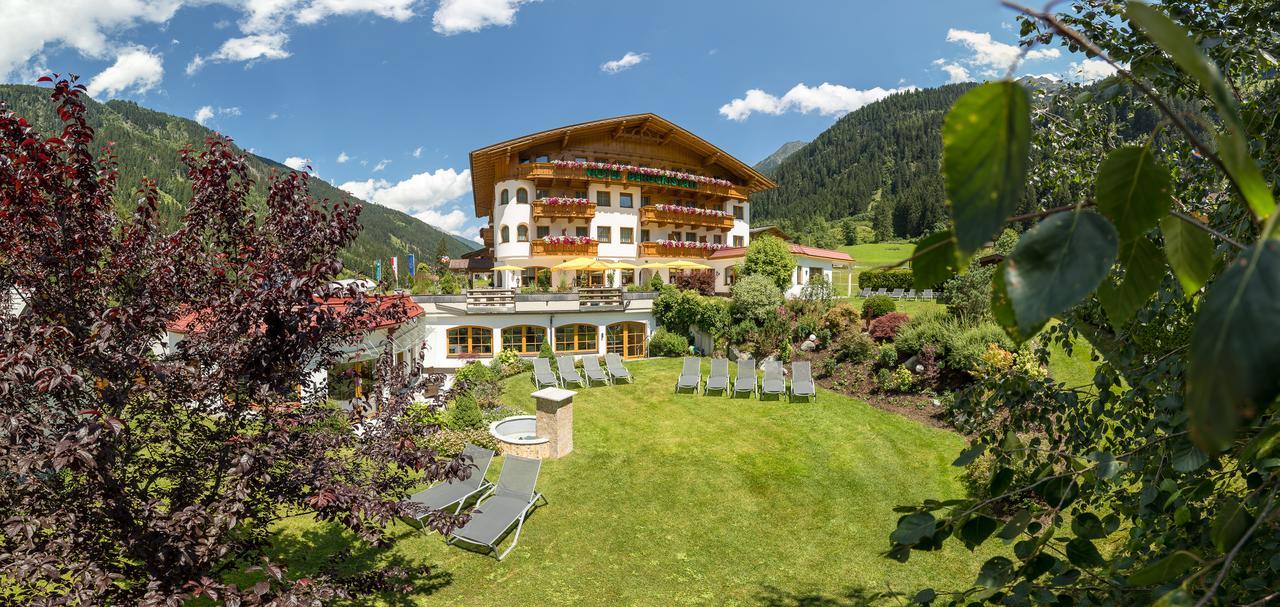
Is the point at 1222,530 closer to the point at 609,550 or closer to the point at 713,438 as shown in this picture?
the point at 609,550

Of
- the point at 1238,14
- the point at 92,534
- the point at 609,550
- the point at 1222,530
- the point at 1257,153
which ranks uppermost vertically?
the point at 1238,14

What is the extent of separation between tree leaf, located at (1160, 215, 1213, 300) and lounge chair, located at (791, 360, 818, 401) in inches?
583

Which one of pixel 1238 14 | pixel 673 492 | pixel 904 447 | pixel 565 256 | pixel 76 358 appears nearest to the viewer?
pixel 1238 14

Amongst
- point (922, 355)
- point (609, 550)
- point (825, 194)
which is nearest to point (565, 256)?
point (922, 355)

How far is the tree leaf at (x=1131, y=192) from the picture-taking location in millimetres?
668

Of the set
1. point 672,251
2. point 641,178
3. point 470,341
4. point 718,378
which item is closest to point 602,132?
point 641,178

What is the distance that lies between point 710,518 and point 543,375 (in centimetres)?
857

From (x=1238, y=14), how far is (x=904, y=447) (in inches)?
407

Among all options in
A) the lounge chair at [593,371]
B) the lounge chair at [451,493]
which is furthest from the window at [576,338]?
the lounge chair at [451,493]

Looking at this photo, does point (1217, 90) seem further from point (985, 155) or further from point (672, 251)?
point (672, 251)

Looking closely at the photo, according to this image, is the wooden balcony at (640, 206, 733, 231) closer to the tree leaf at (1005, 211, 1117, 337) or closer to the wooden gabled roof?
the wooden gabled roof

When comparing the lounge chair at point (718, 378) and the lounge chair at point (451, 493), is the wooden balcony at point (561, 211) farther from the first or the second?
the lounge chair at point (451, 493)

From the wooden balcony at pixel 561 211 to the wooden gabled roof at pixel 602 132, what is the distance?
10.3ft

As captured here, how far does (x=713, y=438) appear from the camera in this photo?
12.7 meters
